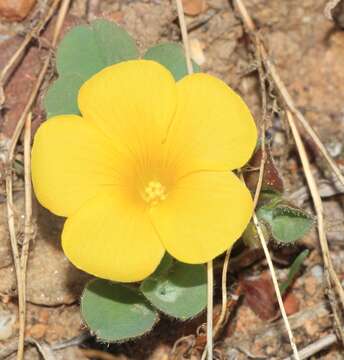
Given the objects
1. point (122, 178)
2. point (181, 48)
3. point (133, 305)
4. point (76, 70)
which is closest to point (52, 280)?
point (133, 305)

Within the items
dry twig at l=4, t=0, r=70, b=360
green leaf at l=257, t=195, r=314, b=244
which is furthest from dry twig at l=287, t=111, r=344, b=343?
dry twig at l=4, t=0, r=70, b=360

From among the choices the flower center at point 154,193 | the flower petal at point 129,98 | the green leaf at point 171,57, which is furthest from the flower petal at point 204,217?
the green leaf at point 171,57

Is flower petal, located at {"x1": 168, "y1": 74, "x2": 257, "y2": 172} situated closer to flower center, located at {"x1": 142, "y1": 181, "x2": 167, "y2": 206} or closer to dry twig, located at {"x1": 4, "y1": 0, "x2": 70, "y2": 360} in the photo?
flower center, located at {"x1": 142, "y1": 181, "x2": 167, "y2": 206}

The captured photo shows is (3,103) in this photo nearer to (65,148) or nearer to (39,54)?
(39,54)

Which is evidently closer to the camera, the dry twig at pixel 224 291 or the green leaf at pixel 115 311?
the green leaf at pixel 115 311

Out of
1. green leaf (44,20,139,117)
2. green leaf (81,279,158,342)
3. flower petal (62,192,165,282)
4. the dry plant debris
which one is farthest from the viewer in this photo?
the dry plant debris

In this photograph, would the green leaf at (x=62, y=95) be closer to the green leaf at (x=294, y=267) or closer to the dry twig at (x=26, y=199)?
the dry twig at (x=26, y=199)
